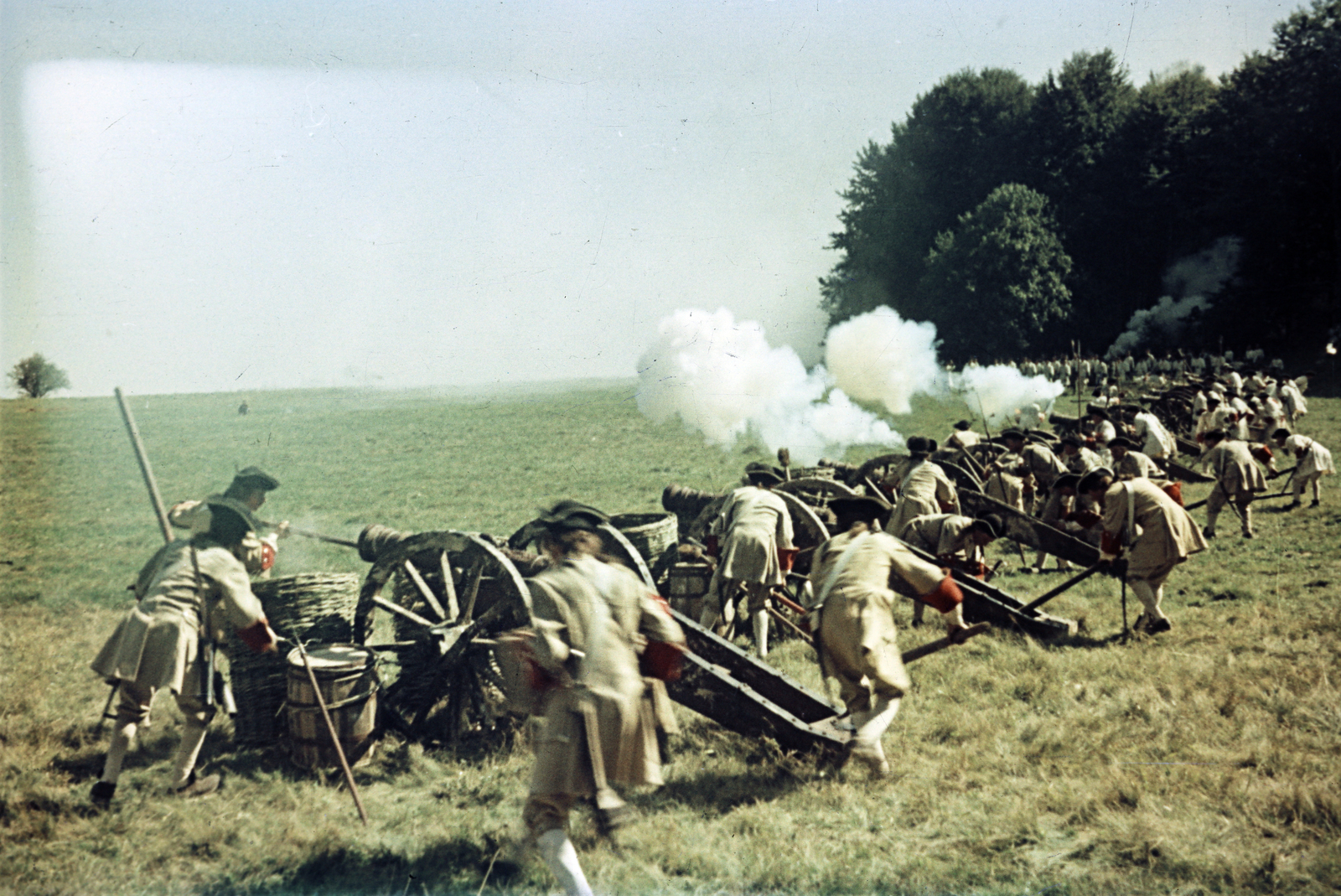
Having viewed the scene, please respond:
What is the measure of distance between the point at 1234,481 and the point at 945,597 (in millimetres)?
9033

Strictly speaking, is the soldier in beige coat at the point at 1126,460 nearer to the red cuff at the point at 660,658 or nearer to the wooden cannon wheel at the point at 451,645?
the wooden cannon wheel at the point at 451,645

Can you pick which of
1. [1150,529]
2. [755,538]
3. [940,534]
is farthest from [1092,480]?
[755,538]

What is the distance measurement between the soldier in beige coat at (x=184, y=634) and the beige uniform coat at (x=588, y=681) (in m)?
2.14

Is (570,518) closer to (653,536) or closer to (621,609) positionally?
(621,609)

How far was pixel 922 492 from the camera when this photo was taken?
9.73m

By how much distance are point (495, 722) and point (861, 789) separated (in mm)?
2437

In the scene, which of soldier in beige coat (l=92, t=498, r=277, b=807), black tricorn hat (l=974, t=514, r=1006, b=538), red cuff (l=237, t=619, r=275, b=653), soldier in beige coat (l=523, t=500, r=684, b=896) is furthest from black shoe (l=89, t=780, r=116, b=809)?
black tricorn hat (l=974, t=514, r=1006, b=538)

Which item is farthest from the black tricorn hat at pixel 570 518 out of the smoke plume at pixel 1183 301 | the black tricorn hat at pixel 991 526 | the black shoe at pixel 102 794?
the smoke plume at pixel 1183 301

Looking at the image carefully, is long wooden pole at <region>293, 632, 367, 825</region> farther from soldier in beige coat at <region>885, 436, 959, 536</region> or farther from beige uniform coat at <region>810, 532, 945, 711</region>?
soldier in beige coat at <region>885, 436, 959, 536</region>

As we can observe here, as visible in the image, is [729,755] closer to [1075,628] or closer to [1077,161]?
[1075,628]

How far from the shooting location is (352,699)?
5789mm

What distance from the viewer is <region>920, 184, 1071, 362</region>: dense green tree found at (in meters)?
35.7

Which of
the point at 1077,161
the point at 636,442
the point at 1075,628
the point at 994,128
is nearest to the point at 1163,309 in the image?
the point at 1077,161

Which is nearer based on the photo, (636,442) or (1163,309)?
(636,442)
